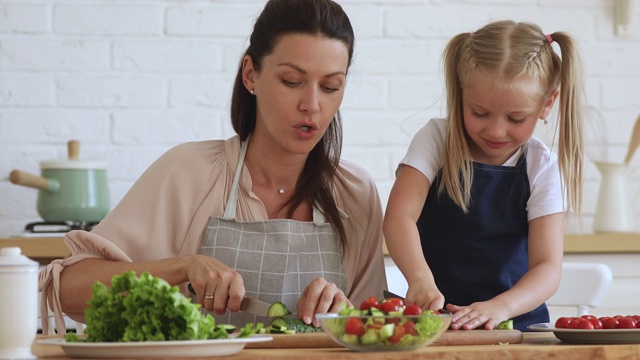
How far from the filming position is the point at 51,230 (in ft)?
8.26

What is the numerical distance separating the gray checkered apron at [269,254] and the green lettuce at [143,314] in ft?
2.47

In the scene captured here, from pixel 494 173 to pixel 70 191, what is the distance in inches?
44.7

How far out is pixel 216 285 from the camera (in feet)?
4.97

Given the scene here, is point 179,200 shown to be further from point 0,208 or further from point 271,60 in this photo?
point 0,208

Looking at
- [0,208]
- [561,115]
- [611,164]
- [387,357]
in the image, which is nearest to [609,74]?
[611,164]

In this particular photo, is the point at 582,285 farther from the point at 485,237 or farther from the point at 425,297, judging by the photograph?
the point at 425,297

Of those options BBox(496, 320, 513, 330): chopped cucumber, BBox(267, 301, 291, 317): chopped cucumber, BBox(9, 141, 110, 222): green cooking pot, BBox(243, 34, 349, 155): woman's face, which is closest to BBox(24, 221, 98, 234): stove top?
BBox(9, 141, 110, 222): green cooking pot

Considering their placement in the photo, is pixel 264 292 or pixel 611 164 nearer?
pixel 264 292

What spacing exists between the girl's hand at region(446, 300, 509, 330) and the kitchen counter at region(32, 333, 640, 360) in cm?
21

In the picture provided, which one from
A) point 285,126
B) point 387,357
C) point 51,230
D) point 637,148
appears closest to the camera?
point 387,357

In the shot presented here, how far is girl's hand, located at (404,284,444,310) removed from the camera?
153 centimetres

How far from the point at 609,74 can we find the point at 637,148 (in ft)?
0.77

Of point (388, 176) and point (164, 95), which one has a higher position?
point (164, 95)

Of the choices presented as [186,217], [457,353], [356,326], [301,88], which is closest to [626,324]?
[457,353]
